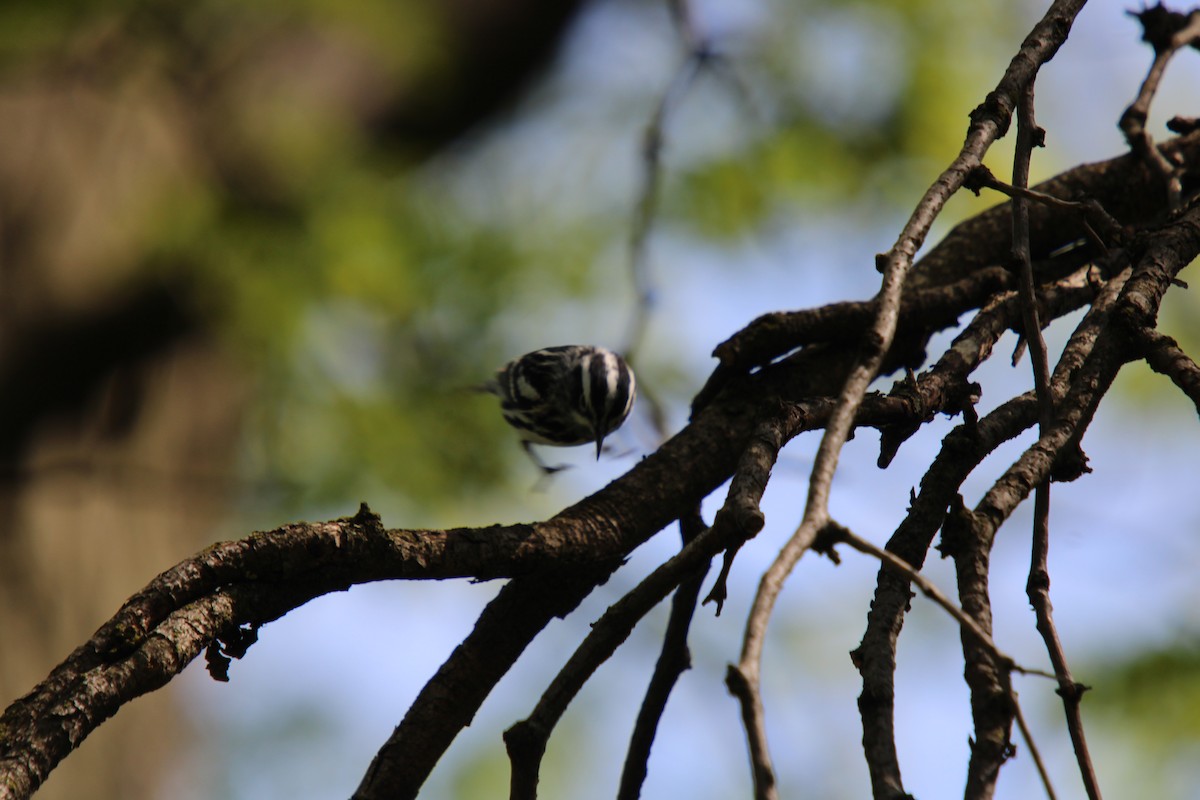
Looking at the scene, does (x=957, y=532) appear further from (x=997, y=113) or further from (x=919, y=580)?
(x=997, y=113)

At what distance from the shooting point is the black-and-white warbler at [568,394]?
4.00 metres

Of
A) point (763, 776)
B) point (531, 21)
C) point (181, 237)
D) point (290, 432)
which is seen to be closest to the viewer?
point (763, 776)

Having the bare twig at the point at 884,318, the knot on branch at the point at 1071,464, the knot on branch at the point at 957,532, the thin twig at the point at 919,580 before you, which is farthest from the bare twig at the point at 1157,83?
the thin twig at the point at 919,580

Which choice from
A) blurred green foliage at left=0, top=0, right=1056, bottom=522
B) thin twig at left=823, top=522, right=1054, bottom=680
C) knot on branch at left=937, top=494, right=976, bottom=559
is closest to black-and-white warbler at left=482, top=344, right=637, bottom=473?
blurred green foliage at left=0, top=0, right=1056, bottom=522

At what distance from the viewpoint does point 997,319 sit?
2.06 metres

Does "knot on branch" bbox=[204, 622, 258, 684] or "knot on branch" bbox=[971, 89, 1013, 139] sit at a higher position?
"knot on branch" bbox=[971, 89, 1013, 139]

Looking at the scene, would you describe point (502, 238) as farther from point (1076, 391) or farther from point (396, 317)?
point (1076, 391)

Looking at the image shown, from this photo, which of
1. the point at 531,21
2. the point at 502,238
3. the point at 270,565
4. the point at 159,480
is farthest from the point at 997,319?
the point at 159,480

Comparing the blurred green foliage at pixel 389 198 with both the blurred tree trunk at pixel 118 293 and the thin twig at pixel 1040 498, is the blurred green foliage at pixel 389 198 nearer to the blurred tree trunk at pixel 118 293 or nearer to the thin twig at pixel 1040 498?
the blurred tree trunk at pixel 118 293

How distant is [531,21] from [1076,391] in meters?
4.53

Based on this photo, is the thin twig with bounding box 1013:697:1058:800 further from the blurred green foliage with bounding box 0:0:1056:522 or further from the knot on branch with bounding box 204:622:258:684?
the blurred green foliage with bounding box 0:0:1056:522

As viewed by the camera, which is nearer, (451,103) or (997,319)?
(997,319)

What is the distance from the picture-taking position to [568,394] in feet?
13.5

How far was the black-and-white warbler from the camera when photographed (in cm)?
400
